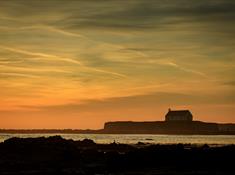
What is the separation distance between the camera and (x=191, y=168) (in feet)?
162

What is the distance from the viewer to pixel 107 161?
5344cm

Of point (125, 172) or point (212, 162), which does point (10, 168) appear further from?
point (212, 162)

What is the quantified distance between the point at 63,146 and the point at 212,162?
21.0 m

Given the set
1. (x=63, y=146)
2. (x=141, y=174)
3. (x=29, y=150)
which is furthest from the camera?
(x=63, y=146)

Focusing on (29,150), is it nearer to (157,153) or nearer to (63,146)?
(63,146)

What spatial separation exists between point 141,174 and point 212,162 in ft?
34.7

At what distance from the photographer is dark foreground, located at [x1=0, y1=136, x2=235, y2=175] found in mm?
47178

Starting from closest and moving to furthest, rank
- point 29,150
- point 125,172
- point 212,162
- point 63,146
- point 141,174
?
1. point 141,174
2. point 125,172
3. point 212,162
4. point 29,150
5. point 63,146

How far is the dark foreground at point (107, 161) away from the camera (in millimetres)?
47178

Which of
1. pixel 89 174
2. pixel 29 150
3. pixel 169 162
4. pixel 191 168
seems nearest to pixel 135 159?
pixel 169 162

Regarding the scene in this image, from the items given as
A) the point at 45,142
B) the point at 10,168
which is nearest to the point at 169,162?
the point at 10,168

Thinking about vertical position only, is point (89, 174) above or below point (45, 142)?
below

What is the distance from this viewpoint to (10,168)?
4816 centimetres

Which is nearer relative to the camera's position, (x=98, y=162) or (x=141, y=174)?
(x=141, y=174)
